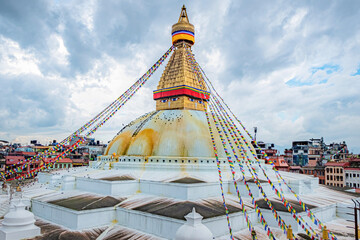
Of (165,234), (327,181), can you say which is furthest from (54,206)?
(327,181)

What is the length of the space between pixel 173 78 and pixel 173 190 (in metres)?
8.33

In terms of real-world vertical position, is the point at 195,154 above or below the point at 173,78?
below

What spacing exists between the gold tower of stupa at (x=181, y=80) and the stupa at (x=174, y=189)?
66 millimetres

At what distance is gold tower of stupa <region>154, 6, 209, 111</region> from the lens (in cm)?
1702

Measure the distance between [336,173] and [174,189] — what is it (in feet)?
80.8

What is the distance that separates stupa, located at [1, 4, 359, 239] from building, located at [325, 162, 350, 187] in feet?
54.1

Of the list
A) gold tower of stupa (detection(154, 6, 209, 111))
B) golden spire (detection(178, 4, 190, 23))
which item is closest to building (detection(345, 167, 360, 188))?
gold tower of stupa (detection(154, 6, 209, 111))

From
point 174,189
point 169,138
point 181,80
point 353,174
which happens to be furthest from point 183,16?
point 353,174

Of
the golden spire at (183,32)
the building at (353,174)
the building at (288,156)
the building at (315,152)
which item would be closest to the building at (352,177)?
the building at (353,174)

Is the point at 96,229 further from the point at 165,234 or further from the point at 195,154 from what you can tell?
the point at 195,154

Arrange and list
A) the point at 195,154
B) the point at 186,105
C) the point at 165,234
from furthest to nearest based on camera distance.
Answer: the point at 186,105, the point at 195,154, the point at 165,234

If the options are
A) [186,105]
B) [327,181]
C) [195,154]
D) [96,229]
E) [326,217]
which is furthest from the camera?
[327,181]

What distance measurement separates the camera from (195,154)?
45.6 feet

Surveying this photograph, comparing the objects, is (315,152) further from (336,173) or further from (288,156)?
(336,173)
